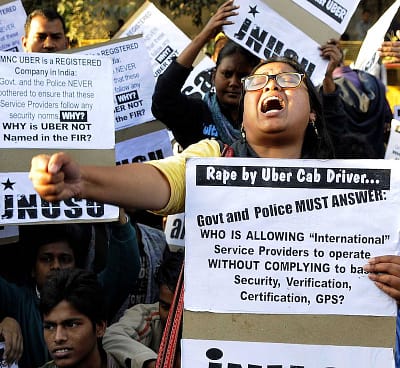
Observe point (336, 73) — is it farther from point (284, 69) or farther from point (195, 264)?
point (195, 264)

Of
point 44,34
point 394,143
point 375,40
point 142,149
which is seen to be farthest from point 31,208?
point 375,40

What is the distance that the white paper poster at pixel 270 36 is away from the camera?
13.3 ft

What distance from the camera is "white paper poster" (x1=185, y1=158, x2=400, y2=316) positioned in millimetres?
2482

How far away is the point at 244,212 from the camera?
250 cm

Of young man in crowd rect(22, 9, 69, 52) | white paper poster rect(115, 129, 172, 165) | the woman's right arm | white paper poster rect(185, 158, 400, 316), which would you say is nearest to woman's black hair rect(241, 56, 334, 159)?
white paper poster rect(185, 158, 400, 316)

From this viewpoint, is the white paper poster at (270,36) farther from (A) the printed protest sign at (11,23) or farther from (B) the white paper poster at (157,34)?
(A) the printed protest sign at (11,23)

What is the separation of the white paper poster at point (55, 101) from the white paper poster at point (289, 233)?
92 centimetres

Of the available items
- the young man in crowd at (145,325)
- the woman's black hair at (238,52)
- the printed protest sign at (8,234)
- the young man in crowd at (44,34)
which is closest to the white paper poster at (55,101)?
the printed protest sign at (8,234)

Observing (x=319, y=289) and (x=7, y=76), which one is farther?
(x=7, y=76)

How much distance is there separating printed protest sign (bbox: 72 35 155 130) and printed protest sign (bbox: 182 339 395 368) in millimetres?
1970

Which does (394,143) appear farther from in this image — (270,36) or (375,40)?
(270,36)

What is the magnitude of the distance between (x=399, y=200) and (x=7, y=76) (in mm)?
1470

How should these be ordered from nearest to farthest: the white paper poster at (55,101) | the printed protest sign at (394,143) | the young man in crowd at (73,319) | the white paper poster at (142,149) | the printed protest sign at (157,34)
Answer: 1. the white paper poster at (55,101)
2. the young man in crowd at (73,319)
3. the white paper poster at (142,149)
4. the printed protest sign at (394,143)
5. the printed protest sign at (157,34)

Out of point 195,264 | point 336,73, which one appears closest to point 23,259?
point 195,264
